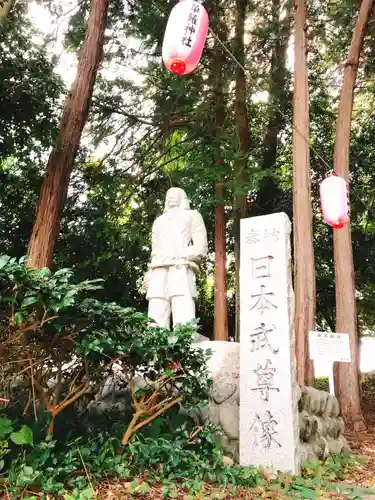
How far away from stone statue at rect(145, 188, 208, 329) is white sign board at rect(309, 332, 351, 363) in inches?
63.0

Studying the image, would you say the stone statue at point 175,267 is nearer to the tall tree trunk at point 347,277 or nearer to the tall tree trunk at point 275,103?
the tall tree trunk at point 347,277

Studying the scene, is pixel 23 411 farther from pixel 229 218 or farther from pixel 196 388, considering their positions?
pixel 229 218

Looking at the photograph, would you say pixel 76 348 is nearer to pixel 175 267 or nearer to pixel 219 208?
pixel 175 267

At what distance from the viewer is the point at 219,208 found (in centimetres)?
1020

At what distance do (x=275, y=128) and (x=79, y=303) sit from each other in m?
9.76

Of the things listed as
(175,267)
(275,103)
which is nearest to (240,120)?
(275,103)

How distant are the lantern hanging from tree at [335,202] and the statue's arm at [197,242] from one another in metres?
2.08

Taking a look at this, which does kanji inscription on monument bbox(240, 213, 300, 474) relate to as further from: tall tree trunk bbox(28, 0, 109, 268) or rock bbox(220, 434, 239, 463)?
tall tree trunk bbox(28, 0, 109, 268)

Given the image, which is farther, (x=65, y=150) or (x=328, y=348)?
(x=65, y=150)

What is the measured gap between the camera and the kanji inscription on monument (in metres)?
4.30

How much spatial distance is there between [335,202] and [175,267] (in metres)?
2.69

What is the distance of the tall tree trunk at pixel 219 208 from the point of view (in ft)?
31.3

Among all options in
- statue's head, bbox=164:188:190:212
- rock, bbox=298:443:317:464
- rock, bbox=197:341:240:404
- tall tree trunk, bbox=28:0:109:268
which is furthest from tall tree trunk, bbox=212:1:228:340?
rock, bbox=298:443:317:464

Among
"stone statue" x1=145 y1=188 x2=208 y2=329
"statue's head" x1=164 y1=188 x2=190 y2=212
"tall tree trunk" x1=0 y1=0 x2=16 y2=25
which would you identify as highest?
"tall tree trunk" x1=0 y1=0 x2=16 y2=25
